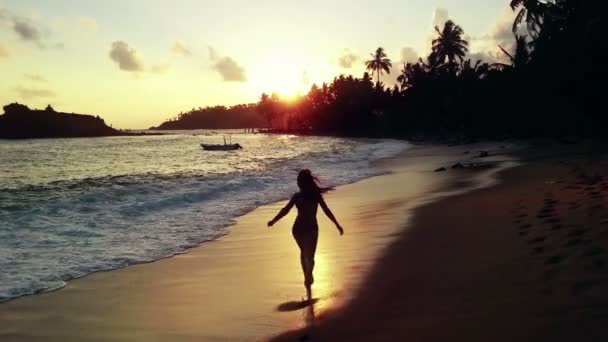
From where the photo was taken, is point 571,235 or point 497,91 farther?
point 497,91

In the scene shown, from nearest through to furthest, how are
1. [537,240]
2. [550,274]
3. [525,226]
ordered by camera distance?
[550,274]
[537,240]
[525,226]

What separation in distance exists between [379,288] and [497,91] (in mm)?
50632

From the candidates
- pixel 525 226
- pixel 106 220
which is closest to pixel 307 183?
pixel 525 226

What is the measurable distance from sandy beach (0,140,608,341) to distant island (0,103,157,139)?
527 ft

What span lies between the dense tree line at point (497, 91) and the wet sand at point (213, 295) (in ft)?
80.2

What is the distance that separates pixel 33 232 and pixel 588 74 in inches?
1231

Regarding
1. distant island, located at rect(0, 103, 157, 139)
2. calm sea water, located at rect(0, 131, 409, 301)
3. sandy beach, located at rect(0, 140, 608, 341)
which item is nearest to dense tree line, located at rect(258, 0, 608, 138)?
calm sea water, located at rect(0, 131, 409, 301)

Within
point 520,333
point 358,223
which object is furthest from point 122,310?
point 358,223

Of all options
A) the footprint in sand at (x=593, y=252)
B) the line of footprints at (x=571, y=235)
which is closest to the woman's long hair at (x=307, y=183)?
the line of footprints at (x=571, y=235)

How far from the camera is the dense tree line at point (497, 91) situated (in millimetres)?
32000

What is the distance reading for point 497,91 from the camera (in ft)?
173

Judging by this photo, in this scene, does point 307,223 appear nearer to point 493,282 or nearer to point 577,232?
point 493,282

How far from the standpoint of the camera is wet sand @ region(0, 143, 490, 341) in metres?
5.89

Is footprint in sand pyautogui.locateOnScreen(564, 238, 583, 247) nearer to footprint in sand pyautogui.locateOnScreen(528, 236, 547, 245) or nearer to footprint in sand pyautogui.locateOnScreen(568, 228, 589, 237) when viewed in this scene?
footprint in sand pyautogui.locateOnScreen(568, 228, 589, 237)
